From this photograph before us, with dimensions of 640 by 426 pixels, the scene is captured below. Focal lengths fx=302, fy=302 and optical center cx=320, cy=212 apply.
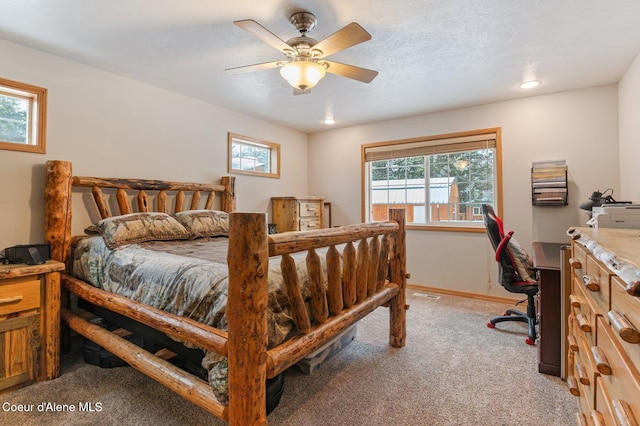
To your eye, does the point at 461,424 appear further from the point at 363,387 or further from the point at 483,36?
the point at 483,36

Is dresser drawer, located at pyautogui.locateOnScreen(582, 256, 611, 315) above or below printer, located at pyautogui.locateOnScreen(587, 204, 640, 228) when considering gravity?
below

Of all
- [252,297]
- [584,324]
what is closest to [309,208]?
[252,297]

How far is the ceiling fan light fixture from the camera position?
6.43 feet

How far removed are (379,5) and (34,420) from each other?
123 inches

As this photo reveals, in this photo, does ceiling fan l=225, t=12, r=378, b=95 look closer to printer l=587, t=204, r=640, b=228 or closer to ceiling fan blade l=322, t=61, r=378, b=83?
ceiling fan blade l=322, t=61, r=378, b=83

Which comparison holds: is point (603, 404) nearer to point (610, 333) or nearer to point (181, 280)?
point (610, 333)

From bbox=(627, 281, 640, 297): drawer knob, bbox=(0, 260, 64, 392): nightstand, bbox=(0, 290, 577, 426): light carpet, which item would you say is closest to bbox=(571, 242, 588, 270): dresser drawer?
bbox=(627, 281, 640, 297): drawer knob

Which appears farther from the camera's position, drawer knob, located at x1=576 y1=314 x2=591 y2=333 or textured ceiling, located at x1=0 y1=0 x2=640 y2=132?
textured ceiling, located at x1=0 y1=0 x2=640 y2=132

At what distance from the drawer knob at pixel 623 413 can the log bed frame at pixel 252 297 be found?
3.52ft

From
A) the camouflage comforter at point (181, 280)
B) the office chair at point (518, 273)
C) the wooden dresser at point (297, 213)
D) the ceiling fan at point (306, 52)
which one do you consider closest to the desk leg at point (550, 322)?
the office chair at point (518, 273)

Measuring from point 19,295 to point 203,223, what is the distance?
1.41 metres

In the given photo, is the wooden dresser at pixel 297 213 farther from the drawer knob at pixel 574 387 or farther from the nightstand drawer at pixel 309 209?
the drawer knob at pixel 574 387

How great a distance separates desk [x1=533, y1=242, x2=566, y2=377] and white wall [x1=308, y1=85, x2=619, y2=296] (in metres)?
1.68

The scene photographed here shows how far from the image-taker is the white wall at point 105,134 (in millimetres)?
2357
